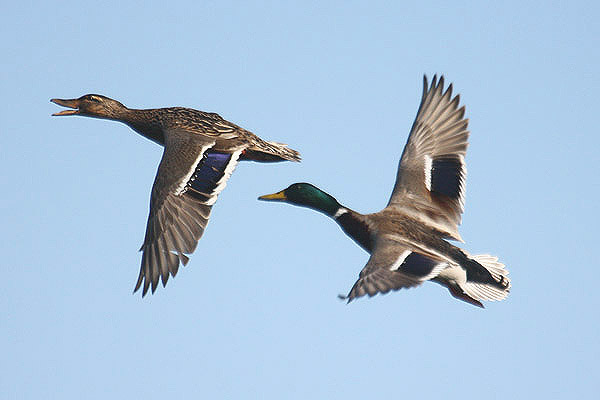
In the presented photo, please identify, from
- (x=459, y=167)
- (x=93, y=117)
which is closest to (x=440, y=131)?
(x=459, y=167)

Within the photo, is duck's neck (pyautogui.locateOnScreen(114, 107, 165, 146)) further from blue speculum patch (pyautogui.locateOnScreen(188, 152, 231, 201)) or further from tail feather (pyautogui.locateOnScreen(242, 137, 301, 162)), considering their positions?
blue speculum patch (pyautogui.locateOnScreen(188, 152, 231, 201))

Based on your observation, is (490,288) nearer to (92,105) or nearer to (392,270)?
(392,270)

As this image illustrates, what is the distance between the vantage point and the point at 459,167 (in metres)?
13.0

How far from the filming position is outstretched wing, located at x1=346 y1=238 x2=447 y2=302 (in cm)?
980

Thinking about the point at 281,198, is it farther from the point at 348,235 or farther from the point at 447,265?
the point at 447,265

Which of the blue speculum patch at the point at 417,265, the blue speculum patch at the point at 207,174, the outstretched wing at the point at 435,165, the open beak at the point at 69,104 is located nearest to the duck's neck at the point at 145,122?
the open beak at the point at 69,104

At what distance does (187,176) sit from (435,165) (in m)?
3.20

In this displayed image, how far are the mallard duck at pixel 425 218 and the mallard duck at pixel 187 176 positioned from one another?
80cm

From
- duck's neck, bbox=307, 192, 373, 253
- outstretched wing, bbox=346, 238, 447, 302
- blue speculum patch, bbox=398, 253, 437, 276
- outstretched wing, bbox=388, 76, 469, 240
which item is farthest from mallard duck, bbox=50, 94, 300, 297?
blue speculum patch, bbox=398, 253, 437, 276

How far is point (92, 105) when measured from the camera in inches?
576

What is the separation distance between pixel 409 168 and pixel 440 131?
2.67ft

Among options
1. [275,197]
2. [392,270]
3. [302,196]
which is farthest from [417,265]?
[275,197]

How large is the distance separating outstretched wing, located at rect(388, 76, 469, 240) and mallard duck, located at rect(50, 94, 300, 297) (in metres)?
1.54

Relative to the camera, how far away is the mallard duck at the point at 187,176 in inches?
458
